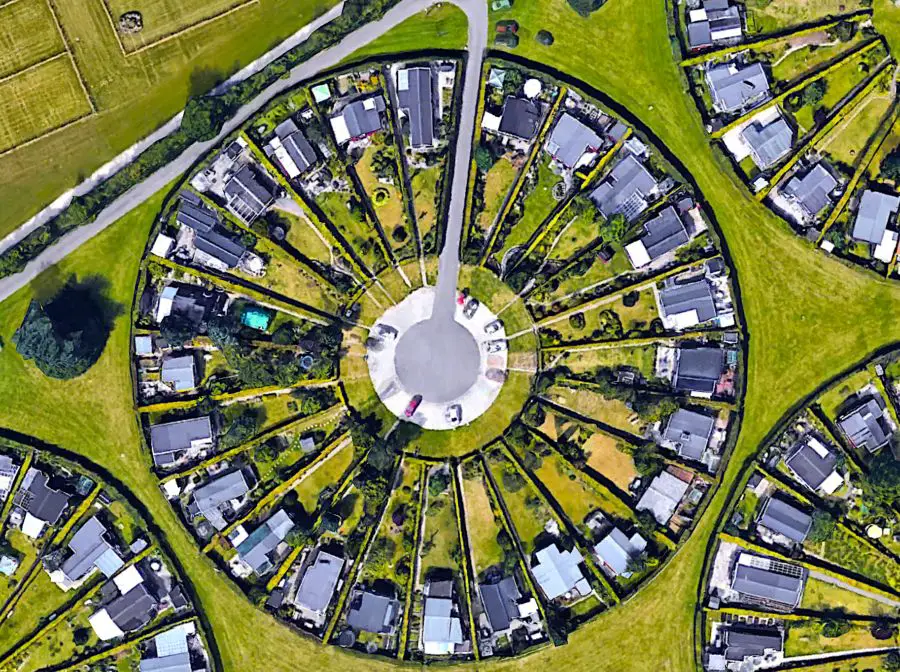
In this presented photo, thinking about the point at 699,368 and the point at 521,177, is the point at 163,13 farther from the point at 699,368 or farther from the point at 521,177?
the point at 699,368

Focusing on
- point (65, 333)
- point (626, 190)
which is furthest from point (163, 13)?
point (626, 190)

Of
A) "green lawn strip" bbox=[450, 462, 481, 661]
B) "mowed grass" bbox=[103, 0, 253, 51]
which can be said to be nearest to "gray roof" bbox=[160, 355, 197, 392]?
"green lawn strip" bbox=[450, 462, 481, 661]

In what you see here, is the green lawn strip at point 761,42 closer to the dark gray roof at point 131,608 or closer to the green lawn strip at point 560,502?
the green lawn strip at point 560,502

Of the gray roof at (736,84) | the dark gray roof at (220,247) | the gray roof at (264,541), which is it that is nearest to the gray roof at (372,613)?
the gray roof at (264,541)

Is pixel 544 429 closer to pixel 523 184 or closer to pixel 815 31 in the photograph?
pixel 523 184

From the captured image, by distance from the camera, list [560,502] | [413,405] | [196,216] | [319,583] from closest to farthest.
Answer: [319,583], [413,405], [560,502], [196,216]

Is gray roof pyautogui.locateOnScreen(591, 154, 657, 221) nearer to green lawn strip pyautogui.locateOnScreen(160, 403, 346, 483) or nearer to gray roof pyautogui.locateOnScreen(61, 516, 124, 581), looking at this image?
green lawn strip pyautogui.locateOnScreen(160, 403, 346, 483)
